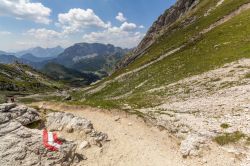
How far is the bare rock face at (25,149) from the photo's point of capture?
1938cm

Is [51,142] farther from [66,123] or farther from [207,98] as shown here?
[207,98]

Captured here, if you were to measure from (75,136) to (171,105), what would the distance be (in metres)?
19.4

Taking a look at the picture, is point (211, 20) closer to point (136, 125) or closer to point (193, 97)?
point (193, 97)

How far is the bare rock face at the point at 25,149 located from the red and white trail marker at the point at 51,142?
0.97 feet

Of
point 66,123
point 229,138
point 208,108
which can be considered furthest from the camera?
point 208,108

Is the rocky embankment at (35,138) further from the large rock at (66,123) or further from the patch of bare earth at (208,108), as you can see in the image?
the patch of bare earth at (208,108)

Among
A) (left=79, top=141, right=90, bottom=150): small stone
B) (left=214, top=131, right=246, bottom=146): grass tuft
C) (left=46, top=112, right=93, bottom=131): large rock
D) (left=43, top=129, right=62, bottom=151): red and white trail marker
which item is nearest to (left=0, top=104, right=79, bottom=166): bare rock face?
(left=43, top=129, right=62, bottom=151): red and white trail marker

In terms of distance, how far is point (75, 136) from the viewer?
26.2m

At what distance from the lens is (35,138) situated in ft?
69.8

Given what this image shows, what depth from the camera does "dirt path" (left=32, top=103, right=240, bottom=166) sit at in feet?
72.6

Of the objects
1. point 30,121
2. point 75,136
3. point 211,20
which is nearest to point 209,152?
point 75,136

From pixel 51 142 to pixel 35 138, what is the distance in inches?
51.4

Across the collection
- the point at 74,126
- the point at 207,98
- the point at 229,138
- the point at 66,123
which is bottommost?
the point at 229,138

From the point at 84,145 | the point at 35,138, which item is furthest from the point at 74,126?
the point at 35,138
